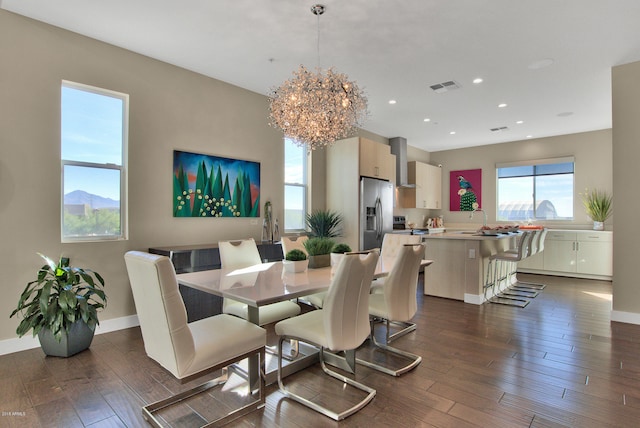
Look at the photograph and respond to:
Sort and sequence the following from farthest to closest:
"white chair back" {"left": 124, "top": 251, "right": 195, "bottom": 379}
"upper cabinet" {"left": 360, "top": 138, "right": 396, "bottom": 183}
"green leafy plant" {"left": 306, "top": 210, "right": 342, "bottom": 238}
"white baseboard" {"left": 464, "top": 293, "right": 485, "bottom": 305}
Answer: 1. "upper cabinet" {"left": 360, "top": 138, "right": 396, "bottom": 183}
2. "green leafy plant" {"left": 306, "top": 210, "right": 342, "bottom": 238}
3. "white baseboard" {"left": 464, "top": 293, "right": 485, "bottom": 305}
4. "white chair back" {"left": 124, "top": 251, "right": 195, "bottom": 379}

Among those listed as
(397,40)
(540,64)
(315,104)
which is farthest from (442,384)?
(540,64)

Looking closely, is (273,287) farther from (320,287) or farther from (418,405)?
(418,405)

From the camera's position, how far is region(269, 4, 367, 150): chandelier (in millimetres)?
2793

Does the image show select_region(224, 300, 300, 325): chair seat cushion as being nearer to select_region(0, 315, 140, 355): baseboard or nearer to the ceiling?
select_region(0, 315, 140, 355): baseboard

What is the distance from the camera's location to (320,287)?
2139 millimetres

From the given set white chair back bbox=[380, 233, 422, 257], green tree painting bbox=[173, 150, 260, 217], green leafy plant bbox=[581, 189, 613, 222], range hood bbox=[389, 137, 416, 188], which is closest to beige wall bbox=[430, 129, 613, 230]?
green leafy plant bbox=[581, 189, 613, 222]

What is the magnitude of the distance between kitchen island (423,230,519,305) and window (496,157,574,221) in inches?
117

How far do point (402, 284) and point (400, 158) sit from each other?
515cm

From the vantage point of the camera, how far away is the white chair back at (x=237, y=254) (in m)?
3.13

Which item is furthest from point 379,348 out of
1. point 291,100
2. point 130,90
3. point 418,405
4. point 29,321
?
point 130,90

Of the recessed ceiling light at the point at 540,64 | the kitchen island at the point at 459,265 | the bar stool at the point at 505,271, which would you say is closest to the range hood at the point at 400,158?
the kitchen island at the point at 459,265

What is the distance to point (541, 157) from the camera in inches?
291

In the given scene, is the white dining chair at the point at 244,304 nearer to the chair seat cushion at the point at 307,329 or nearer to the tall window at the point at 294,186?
the chair seat cushion at the point at 307,329

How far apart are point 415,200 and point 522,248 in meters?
3.09
